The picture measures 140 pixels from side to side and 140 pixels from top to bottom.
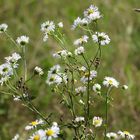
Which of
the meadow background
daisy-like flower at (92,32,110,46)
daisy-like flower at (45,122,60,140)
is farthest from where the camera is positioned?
the meadow background

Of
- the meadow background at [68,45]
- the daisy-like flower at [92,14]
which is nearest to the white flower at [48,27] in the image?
the daisy-like flower at [92,14]

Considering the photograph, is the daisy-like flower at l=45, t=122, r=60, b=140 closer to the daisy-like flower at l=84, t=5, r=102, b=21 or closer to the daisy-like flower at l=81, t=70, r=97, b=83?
the daisy-like flower at l=81, t=70, r=97, b=83

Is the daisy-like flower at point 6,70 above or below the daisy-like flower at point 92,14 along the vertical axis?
below

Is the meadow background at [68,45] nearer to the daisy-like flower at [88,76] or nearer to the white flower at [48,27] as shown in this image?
the white flower at [48,27]

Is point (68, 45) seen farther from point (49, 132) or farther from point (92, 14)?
point (49, 132)

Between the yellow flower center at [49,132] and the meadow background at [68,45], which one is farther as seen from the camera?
the meadow background at [68,45]

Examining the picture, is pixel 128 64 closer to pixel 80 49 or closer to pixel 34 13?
pixel 34 13

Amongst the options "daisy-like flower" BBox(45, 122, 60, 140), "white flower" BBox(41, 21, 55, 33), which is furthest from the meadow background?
"daisy-like flower" BBox(45, 122, 60, 140)

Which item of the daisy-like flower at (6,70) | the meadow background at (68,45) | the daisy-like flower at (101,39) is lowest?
the daisy-like flower at (6,70)

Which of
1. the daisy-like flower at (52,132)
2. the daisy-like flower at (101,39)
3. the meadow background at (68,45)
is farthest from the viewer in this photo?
the meadow background at (68,45)
